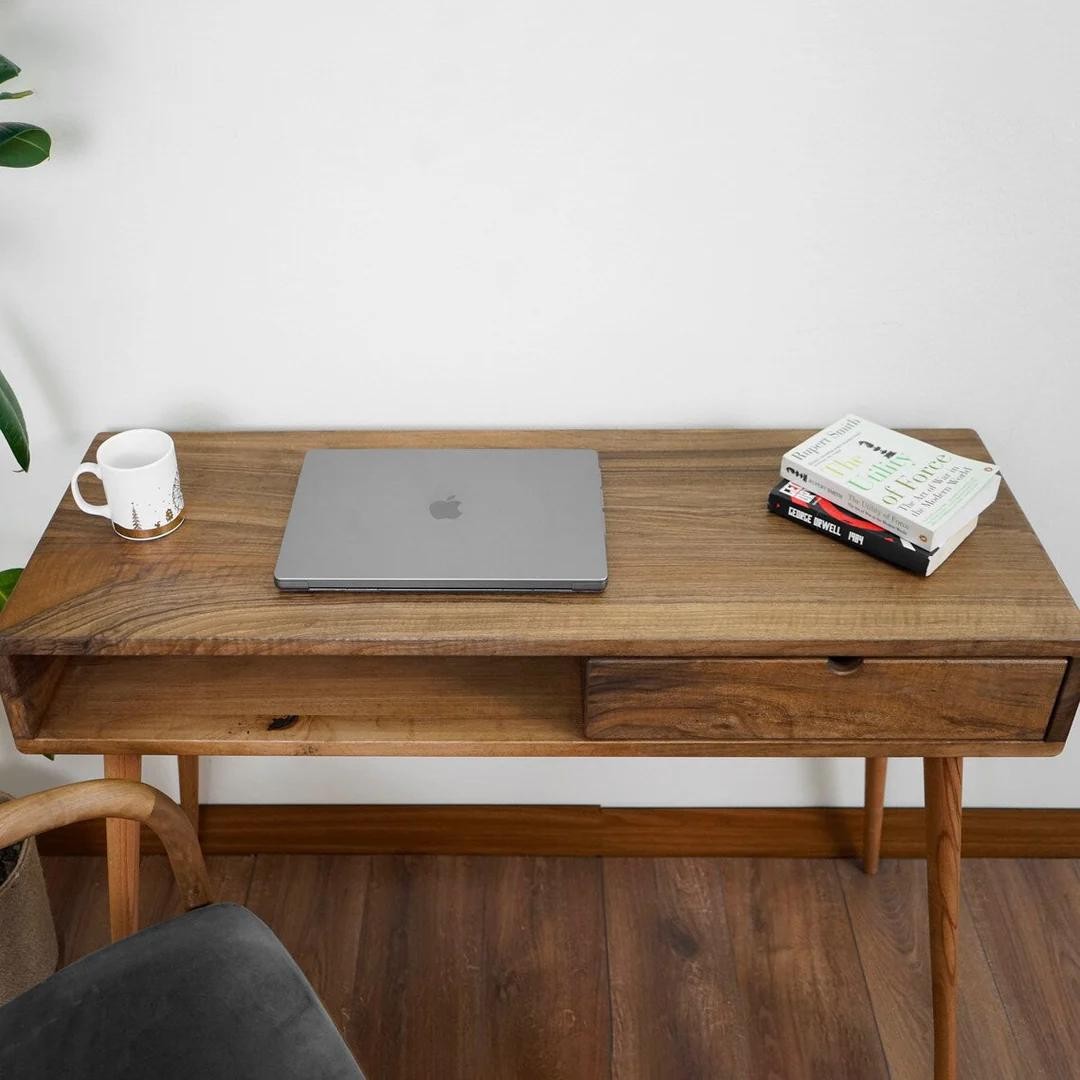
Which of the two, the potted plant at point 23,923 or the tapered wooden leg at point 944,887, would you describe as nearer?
the tapered wooden leg at point 944,887

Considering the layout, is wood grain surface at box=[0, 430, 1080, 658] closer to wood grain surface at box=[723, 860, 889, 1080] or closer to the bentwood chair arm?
the bentwood chair arm

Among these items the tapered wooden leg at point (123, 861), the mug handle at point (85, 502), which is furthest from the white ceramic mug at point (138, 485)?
the tapered wooden leg at point (123, 861)

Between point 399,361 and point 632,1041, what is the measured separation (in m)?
0.96

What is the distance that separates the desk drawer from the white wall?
1.29 ft

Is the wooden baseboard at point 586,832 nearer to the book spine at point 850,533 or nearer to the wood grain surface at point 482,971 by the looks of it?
the wood grain surface at point 482,971

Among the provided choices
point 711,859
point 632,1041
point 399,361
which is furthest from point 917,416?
point 632,1041

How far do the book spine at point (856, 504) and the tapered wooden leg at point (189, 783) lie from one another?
968mm

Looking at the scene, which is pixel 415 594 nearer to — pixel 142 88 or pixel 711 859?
pixel 142 88

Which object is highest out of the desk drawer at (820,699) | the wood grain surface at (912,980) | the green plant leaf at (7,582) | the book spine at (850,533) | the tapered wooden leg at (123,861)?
the book spine at (850,533)

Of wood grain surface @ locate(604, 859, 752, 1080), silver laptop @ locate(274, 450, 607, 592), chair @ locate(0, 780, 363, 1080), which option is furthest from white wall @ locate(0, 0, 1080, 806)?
wood grain surface @ locate(604, 859, 752, 1080)

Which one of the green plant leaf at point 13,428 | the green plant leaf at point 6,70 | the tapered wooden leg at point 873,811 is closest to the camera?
the green plant leaf at point 6,70

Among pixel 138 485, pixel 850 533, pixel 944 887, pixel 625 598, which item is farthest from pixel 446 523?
pixel 944 887

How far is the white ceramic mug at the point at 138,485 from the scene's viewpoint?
1140 mm

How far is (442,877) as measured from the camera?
1743mm
